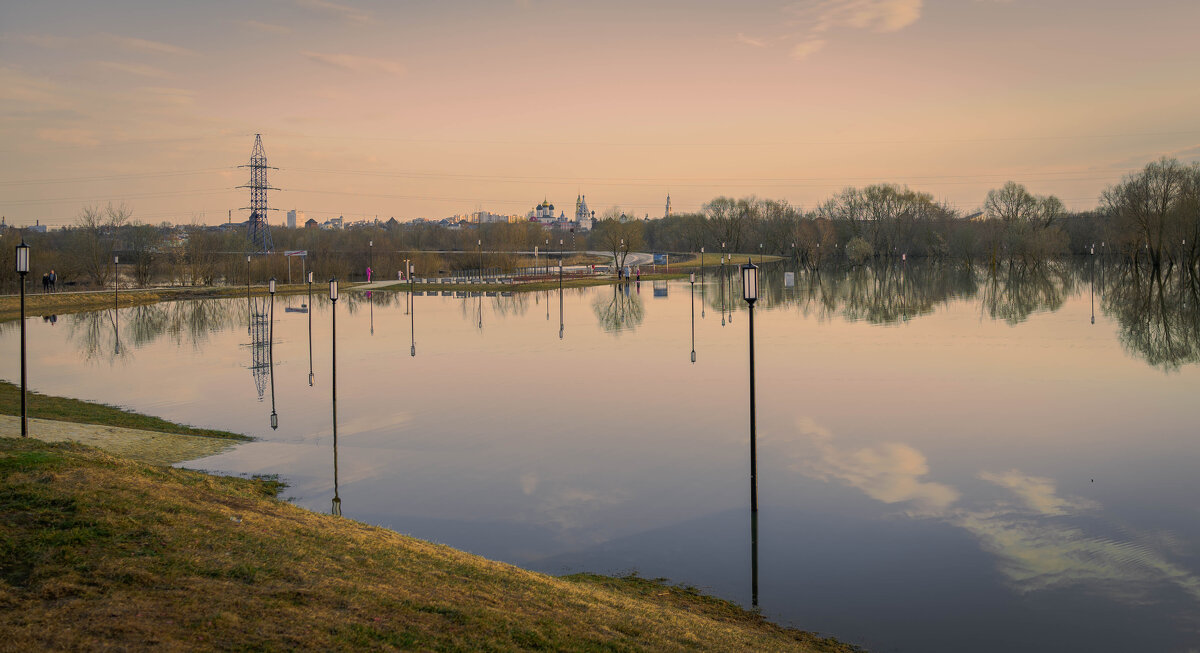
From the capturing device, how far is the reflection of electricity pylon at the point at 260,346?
29.8 m

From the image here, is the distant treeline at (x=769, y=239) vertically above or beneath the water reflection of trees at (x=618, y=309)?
above

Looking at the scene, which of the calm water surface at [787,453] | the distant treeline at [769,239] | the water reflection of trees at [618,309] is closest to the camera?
the calm water surface at [787,453]

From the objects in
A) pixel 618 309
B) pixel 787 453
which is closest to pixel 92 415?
pixel 787 453

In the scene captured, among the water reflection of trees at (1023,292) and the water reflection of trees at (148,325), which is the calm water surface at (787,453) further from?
the water reflection of trees at (1023,292)

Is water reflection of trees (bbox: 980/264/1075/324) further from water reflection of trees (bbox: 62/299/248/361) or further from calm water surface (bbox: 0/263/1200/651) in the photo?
water reflection of trees (bbox: 62/299/248/361)

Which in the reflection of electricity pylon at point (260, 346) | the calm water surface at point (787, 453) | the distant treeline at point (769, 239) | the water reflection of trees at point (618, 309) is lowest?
the calm water surface at point (787, 453)

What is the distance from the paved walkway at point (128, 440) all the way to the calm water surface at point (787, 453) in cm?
87

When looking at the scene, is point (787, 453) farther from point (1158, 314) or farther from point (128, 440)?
point (1158, 314)

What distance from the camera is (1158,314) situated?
1874 inches

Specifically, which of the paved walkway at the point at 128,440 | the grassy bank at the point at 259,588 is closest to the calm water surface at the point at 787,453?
the paved walkway at the point at 128,440

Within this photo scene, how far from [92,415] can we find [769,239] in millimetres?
153063

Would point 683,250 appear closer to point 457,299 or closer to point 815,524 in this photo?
point 457,299

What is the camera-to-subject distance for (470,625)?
8.09 m

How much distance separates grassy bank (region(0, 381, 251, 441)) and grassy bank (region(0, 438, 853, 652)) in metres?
9.59
